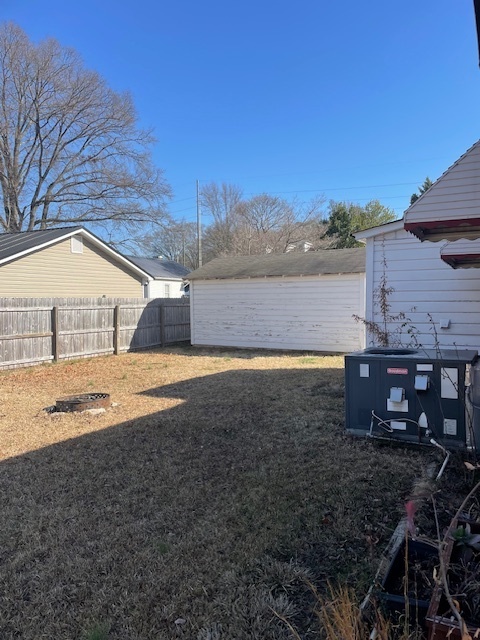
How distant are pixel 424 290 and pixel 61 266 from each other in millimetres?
12653

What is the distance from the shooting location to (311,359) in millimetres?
11383

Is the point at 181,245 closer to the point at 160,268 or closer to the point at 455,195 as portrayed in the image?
the point at 160,268

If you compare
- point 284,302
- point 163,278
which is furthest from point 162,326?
point 163,278

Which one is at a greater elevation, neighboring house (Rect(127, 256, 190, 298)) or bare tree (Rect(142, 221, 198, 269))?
bare tree (Rect(142, 221, 198, 269))

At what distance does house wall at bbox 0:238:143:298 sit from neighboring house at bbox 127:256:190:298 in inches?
398

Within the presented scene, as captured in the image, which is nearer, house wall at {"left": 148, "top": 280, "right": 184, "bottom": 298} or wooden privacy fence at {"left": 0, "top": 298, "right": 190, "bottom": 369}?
wooden privacy fence at {"left": 0, "top": 298, "right": 190, "bottom": 369}

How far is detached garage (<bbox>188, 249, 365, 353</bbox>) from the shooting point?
12188 millimetres

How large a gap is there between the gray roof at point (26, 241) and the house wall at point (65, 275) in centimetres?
28

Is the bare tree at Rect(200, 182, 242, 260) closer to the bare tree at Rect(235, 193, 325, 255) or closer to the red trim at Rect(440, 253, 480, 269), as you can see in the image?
the bare tree at Rect(235, 193, 325, 255)

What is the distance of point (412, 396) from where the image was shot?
431 centimetres

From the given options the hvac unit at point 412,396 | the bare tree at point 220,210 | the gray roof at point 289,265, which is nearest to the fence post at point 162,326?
the gray roof at point 289,265

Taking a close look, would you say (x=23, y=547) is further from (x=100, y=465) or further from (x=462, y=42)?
(x=462, y=42)

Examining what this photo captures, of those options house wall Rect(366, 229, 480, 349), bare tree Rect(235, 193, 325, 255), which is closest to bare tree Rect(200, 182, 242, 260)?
bare tree Rect(235, 193, 325, 255)

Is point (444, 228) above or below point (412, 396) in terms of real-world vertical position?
above
